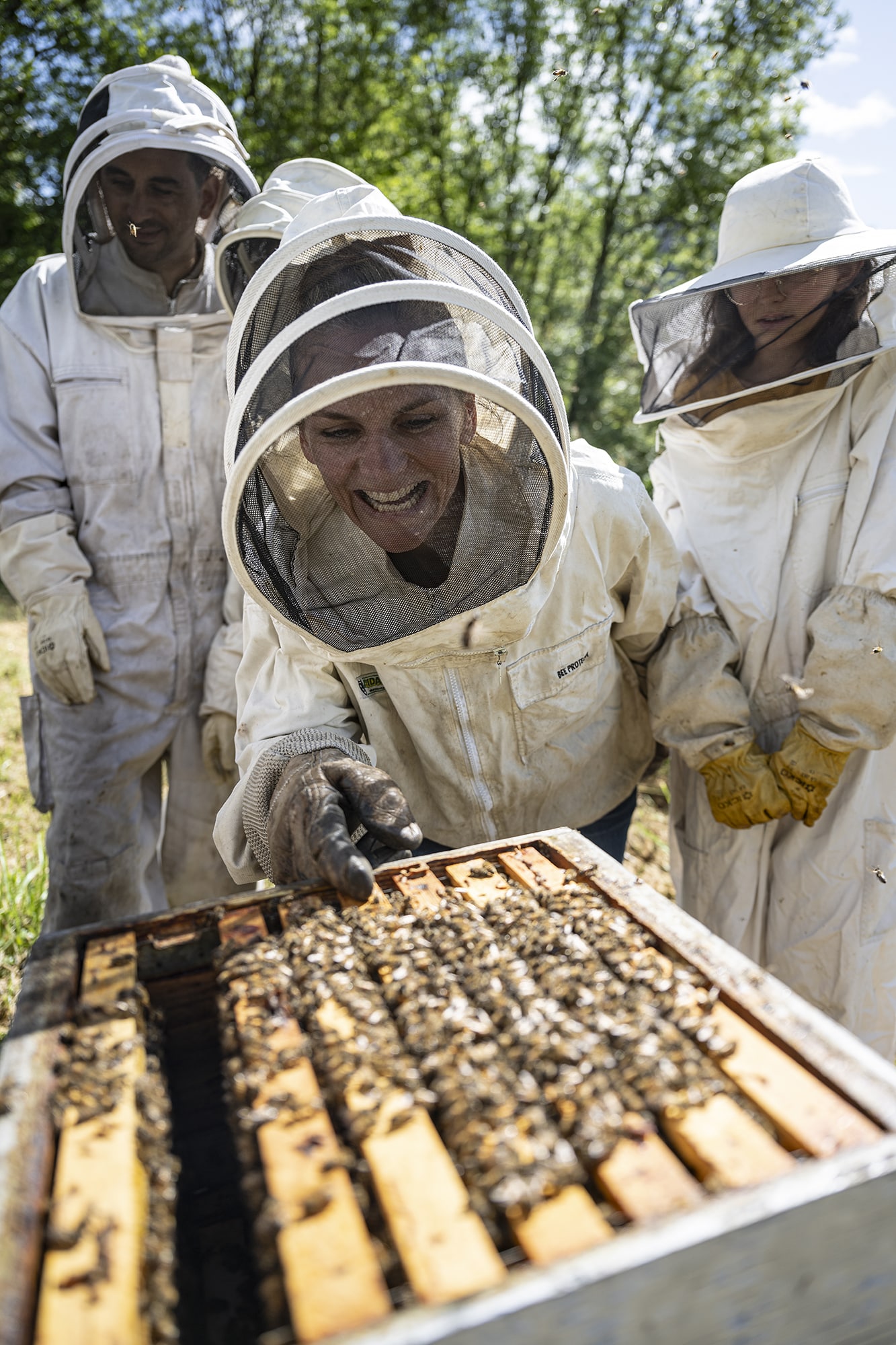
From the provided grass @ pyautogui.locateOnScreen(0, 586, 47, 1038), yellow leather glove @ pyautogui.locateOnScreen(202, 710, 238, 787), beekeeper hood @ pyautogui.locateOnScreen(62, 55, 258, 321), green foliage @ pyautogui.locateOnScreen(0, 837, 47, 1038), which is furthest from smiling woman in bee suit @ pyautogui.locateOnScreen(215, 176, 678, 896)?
green foliage @ pyautogui.locateOnScreen(0, 837, 47, 1038)

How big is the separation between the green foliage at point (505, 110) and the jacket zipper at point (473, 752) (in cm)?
778

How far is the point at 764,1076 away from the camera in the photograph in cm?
122

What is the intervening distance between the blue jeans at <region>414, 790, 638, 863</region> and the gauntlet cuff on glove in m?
0.63

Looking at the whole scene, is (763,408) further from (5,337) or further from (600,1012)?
(5,337)

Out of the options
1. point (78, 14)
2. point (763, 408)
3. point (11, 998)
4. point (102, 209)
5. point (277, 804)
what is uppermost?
point (78, 14)

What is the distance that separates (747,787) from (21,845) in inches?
159

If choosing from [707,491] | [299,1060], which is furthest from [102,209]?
[299,1060]

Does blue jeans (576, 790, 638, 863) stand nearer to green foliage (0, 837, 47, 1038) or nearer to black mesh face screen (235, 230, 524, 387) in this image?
black mesh face screen (235, 230, 524, 387)

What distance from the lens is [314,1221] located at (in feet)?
3.41

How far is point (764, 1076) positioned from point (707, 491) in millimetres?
2061

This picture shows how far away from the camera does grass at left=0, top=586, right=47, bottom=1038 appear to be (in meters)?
3.74

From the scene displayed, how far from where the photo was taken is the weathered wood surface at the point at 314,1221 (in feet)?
3.06

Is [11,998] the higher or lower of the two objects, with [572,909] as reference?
lower

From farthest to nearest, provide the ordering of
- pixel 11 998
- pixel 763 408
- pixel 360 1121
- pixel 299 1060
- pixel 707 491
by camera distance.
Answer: pixel 11 998
pixel 707 491
pixel 763 408
pixel 299 1060
pixel 360 1121
